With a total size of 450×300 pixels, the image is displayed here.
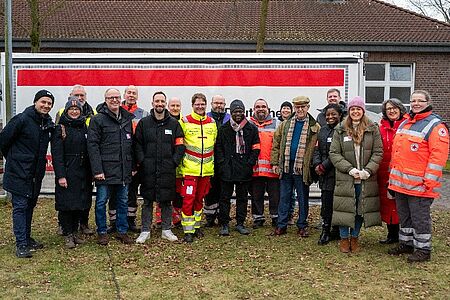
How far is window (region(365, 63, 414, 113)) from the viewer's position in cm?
1875

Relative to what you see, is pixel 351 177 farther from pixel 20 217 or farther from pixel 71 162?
pixel 20 217

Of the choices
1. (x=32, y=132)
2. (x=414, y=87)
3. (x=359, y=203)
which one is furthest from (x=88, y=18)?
(x=359, y=203)

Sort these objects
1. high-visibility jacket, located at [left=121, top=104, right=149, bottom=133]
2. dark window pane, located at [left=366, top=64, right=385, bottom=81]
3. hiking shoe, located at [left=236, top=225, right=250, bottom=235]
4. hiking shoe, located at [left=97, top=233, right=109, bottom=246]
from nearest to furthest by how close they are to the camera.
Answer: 1. hiking shoe, located at [left=97, top=233, right=109, bottom=246]
2. hiking shoe, located at [left=236, top=225, right=250, bottom=235]
3. high-visibility jacket, located at [left=121, top=104, right=149, bottom=133]
4. dark window pane, located at [left=366, top=64, right=385, bottom=81]

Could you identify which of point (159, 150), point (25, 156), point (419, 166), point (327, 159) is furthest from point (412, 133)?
point (25, 156)

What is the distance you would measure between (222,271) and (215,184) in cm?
196

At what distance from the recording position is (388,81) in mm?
18719

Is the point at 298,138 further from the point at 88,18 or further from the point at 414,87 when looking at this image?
Result: the point at 88,18

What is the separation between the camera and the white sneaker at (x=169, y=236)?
6.85 m

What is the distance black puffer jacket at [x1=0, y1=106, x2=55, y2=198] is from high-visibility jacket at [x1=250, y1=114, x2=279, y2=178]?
2885mm

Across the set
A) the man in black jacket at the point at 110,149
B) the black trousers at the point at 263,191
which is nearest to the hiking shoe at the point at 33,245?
the man in black jacket at the point at 110,149

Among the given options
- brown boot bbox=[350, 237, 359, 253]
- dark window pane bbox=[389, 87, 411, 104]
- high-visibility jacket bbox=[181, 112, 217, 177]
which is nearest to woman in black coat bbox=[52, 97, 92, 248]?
high-visibility jacket bbox=[181, 112, 217, 177]

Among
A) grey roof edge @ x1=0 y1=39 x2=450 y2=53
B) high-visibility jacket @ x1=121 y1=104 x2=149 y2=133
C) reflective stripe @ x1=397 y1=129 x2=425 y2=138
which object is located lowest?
reflective stripe @ x1=397 y1=129 x2=425 y2=138

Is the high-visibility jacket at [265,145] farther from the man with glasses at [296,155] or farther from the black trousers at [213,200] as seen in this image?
the black trousers at [213,200]

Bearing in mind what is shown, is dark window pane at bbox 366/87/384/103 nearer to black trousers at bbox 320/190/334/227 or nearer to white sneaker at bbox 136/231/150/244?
black trousers at bbox 320/190/334/227
